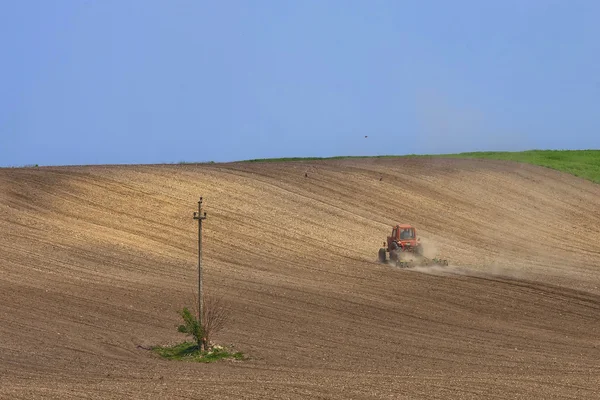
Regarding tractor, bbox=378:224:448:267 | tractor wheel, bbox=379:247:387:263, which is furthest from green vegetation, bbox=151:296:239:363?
tractor wheel, bbox=379:247:387:263

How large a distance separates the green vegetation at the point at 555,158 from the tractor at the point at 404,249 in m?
28.5

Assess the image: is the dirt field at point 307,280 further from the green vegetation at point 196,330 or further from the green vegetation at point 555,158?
the green vegetation at point 555,158

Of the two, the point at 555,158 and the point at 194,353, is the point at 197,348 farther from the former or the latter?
the point at 555,158

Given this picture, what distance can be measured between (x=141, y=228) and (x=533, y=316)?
797 inches

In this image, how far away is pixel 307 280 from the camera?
4450cm

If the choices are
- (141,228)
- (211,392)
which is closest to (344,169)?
(141,228)

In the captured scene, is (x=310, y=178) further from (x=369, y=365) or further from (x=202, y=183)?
(x=369, y=365)

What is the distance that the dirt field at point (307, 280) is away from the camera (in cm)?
2714

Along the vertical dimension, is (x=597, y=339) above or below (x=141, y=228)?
below

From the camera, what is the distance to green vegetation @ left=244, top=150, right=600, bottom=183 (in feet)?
250

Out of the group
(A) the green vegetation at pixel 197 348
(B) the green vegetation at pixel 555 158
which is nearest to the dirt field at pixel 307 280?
(A) the green vegetation at pixel 197 348

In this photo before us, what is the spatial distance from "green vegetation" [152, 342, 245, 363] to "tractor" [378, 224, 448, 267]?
16.9 metres

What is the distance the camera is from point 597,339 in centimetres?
3397

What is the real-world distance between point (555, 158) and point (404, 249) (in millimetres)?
36422
